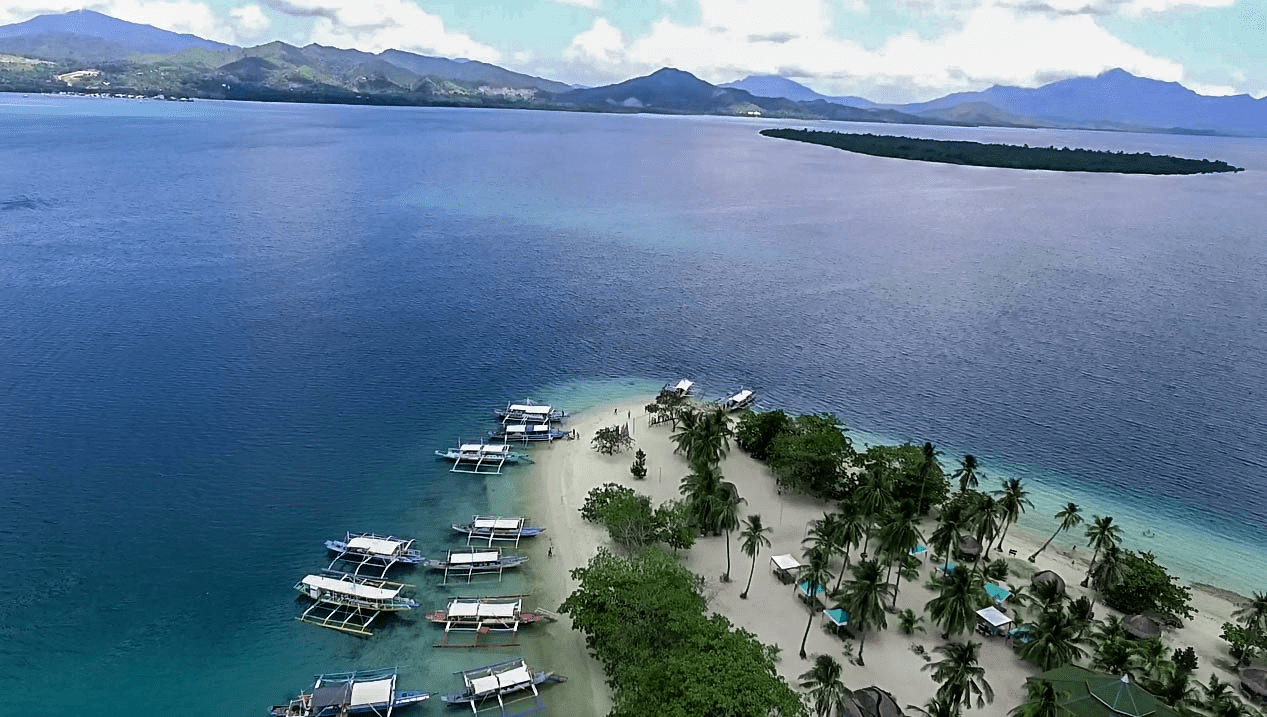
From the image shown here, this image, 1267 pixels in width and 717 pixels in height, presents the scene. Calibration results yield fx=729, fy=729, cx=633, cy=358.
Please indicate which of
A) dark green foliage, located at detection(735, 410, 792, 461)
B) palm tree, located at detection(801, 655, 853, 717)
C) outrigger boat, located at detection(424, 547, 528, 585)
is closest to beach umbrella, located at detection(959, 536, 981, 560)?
dark green foliage, located at detection(735, 410, 792, 461)

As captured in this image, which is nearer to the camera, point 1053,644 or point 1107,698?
point 1107,698

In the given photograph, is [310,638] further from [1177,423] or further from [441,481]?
[1177,423]


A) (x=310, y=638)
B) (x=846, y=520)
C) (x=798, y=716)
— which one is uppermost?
(x=846, y=520)

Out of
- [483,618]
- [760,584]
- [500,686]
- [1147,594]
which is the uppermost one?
[1147,594]

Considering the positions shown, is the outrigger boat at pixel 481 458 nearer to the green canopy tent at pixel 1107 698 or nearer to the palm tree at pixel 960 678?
the palm tree at pixel 960 678

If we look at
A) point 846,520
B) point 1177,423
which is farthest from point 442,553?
point 1177,423

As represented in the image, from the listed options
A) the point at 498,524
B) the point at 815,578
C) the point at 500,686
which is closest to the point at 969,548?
the point at 815,578

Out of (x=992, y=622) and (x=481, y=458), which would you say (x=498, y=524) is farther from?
(x=992, y=622)
